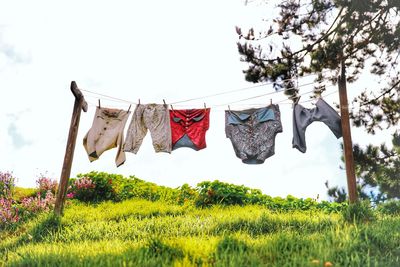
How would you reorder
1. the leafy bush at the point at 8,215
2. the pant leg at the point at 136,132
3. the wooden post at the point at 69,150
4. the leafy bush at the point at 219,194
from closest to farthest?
the wooden post at the point at 69,150
the pant leg at the point at 136,132
the leafy bush at the point at 8,215
the leafy bush at the point at 219,194

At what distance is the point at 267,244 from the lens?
5516mm

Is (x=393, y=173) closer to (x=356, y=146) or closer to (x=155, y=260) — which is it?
(x=356, y=146)

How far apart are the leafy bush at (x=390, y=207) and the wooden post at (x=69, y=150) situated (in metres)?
7.07

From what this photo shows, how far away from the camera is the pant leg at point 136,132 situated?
945 cm

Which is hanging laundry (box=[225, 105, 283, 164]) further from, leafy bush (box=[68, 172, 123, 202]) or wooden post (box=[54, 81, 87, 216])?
leafy bush (box=[68, 172, 123, 202])


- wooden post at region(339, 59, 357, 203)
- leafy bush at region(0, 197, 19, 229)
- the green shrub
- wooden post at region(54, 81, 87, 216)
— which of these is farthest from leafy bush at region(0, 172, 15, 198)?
wooden post at region(339, 59, 357, 203)

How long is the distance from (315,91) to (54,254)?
6.80m

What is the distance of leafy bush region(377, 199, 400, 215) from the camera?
399 inches

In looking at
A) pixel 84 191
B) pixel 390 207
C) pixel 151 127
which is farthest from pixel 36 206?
pixel 390 207

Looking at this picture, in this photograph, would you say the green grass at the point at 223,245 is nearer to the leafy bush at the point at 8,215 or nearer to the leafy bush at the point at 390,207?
the leafy bush at the point at 8,215

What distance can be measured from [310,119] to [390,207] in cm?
356

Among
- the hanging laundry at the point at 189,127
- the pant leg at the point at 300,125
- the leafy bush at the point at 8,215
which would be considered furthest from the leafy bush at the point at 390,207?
the leafy bush at the point at 8,215

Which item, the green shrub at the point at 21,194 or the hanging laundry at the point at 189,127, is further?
the green shrub at the point at 21,194

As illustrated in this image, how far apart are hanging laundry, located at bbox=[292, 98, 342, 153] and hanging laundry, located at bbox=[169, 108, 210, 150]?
1.86 metres
